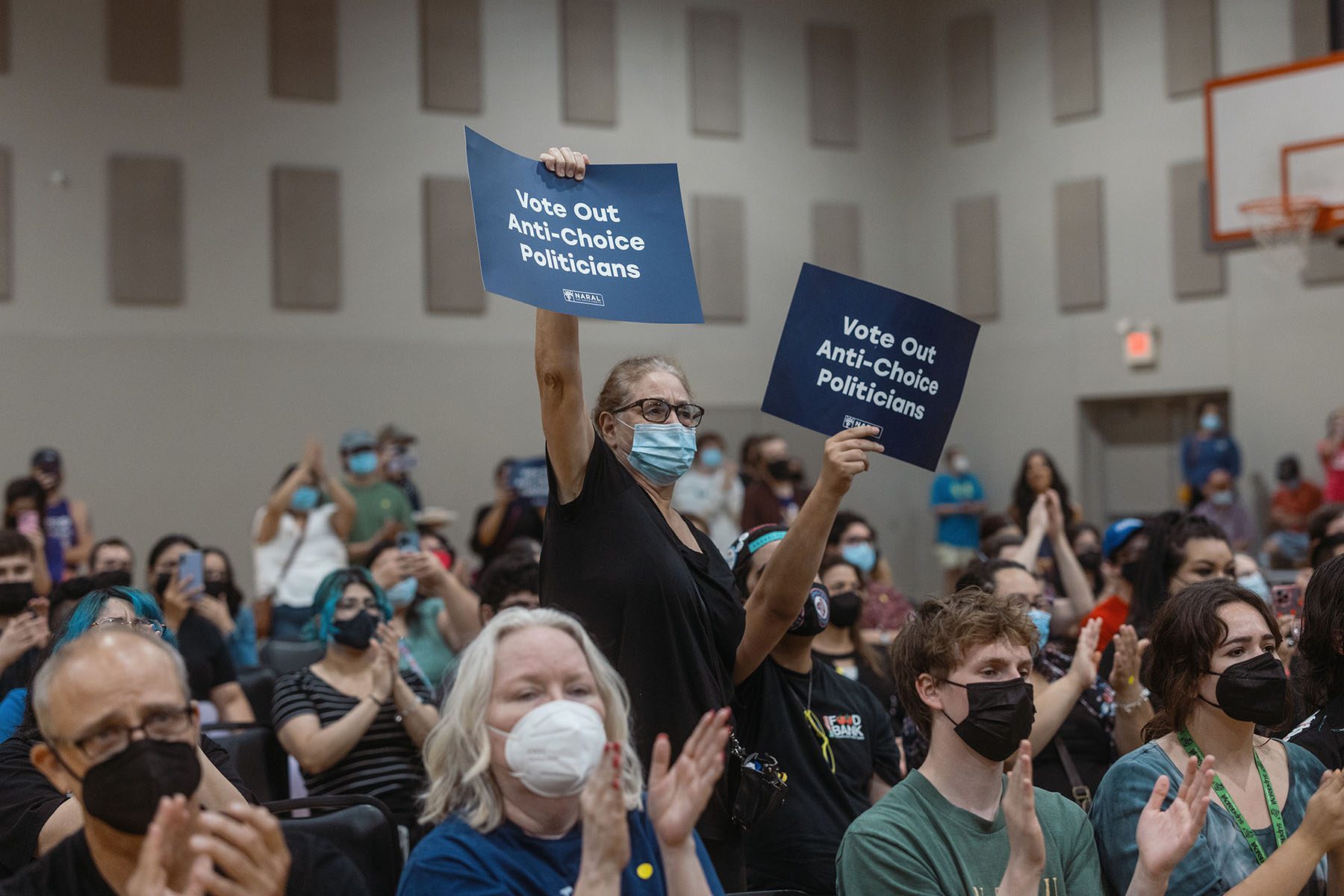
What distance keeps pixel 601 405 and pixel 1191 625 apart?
1.37m

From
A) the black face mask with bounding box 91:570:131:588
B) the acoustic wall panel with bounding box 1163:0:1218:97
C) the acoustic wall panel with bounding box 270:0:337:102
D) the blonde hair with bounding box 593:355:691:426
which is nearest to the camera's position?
the blonde hair with bounding box 593:355:691:426

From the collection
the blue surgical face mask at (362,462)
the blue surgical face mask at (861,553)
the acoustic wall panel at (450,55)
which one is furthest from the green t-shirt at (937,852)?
the acoustic wall panel at (450,55)

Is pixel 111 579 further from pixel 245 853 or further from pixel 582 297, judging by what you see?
pixel 245 853

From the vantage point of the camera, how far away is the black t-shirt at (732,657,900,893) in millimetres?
3303

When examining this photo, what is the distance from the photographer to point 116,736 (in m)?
1.98

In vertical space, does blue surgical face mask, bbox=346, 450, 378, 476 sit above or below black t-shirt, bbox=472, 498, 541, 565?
above

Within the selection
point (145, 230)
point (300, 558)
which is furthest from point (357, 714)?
point (145, 230)

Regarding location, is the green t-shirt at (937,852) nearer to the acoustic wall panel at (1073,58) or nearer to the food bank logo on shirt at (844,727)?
the food bank logo on shirt at (844,727)

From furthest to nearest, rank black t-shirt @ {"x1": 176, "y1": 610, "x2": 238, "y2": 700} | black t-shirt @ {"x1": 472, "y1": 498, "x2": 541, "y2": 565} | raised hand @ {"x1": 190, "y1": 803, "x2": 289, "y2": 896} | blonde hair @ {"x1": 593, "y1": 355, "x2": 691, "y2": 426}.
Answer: black t-shirt @ {"x1": 472, "y1": 498, "x2": 541, "y2": 565} → black t-shirt @ {"x1": 176, "y1": 610, "x2": 238, "y2": 700} → blonde hair @ {"x1": 593, "y1": 355, "x2": 691, "y2": 426} → raised hand @ {"x1": 190, "y1": 803, "x2": 289, "y2": 896}

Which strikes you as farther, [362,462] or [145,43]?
[145,43]

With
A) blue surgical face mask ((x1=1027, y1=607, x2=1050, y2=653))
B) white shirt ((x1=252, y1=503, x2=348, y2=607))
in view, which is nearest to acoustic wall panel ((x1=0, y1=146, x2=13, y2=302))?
white shirt ((x1=252, y1=503, x2=348, y2=607))

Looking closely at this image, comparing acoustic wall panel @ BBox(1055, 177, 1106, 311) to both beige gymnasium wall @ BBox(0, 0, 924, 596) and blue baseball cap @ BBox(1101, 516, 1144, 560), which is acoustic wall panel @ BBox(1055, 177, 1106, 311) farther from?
blue baseball cap @ BBox(1101, 516, 1144, 560)

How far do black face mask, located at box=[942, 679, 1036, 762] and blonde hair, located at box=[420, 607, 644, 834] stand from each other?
2.33 feet

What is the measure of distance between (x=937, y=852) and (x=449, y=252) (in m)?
11.2
